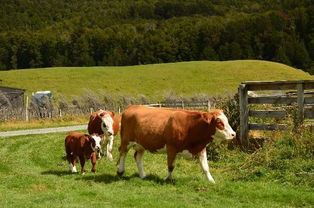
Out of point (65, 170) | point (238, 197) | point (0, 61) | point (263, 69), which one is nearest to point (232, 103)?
point (65, 170)

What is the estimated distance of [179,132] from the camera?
11.7m

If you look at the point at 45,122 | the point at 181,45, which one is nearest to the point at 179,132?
the point at 45,122

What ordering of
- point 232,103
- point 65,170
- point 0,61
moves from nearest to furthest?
point 65,170, point 232,103, point 0,61

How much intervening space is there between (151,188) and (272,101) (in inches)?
247

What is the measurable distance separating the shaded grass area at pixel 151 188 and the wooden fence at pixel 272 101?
1.24 m

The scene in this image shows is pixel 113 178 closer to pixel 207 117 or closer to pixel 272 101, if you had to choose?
pixel 207 117

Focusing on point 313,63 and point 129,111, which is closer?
point 129,111

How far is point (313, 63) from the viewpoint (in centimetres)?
12038

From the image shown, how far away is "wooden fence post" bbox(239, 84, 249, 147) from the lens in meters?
15.9

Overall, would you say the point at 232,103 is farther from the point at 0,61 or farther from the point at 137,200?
the point at 0,61

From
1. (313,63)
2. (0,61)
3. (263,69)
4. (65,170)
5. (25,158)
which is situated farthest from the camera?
(0,61)

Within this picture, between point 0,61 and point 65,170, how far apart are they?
399 feet

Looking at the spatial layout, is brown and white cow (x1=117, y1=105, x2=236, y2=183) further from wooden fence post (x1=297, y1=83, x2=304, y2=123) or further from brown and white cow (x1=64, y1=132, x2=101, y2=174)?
wooden fence post (x1=297, y1=83, x2=304, y2=123)

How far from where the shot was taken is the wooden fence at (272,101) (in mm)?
14383
